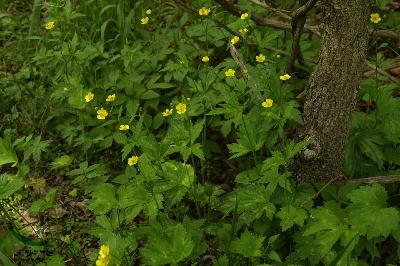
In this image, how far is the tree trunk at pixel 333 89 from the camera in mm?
2264

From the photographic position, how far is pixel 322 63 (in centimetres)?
242

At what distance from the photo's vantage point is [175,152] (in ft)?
11.3

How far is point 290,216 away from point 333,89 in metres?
0.69

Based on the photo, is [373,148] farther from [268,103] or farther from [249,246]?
[249,246]

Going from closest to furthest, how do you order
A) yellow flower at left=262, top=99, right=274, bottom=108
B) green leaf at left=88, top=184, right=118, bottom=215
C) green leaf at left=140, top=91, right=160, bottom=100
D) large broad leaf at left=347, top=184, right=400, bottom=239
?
large broad leaf at left=347, top=184, right=400, bottom=239 < green leaf at left=88, top=184, right=118, bottom=215 < yellow flower at left=262, top=99, right=274, bottom=108 < green leaf at left=140, top=91, right=160, bottom=100

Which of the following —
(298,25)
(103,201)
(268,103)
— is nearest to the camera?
(103,201)

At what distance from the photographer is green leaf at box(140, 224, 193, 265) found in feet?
6.81

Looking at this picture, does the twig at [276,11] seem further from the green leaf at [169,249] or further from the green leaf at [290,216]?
the green leaf at [169,249]

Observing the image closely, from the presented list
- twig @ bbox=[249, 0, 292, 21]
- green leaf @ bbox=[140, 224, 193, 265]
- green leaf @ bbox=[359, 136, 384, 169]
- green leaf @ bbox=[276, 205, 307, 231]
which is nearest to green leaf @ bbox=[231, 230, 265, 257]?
green leaf @ bbox=[276, 205, 307, 231]

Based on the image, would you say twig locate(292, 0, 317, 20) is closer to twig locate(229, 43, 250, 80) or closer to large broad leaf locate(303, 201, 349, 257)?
twig locate(229, 43, 250, 80)

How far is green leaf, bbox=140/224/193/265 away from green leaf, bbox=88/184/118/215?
0.41m

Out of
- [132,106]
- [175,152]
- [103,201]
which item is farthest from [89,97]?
[103,201]

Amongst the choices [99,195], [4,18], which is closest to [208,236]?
[99,195]

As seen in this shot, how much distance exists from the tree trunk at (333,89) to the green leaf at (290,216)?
349 millimetres
